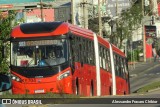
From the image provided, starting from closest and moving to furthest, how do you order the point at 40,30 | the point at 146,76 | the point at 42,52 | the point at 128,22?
the point at 42,52
the point at 40,30
the point at 146,76
the point at 128,22

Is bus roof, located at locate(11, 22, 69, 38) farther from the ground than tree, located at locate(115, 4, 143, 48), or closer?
farther from the ground

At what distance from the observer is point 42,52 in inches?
977

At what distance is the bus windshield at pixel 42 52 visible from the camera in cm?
2480

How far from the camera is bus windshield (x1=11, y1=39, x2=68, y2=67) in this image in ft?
81.4

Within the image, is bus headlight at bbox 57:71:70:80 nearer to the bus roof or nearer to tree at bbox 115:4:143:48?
the bus roof

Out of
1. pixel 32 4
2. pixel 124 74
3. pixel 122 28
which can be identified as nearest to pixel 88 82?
pixel 124 74

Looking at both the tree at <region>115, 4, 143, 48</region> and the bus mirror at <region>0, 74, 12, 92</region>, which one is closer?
the bus mirror at <region>0, 74, 12, 92</region>

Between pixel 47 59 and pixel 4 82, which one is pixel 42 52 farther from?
pixel 4 82

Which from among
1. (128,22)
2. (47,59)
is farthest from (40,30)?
(128,22)

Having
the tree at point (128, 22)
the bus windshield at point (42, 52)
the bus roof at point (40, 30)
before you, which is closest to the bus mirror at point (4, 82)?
the bus windshield at point (42, 52)

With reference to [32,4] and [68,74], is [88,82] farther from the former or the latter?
[32,4]

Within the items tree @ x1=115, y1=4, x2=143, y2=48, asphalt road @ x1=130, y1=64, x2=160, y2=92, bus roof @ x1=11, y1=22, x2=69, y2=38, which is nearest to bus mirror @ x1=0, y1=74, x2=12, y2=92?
bus roof @ x1=11, y1=22, x2=69, y2=38

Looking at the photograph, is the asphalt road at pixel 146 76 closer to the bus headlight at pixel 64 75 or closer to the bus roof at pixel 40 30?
the bus roof at pixel 40 30

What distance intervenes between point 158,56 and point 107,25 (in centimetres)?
932
